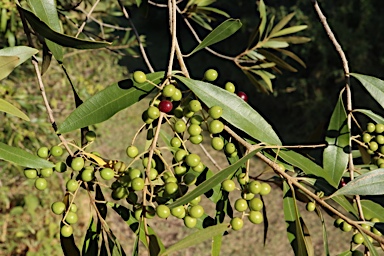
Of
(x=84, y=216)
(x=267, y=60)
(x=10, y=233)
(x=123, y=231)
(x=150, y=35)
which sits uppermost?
(x=267, y=60)

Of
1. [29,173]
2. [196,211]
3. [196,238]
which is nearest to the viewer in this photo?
[196,238]

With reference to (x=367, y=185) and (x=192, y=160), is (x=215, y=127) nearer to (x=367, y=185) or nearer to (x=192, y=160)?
(x=192, y=160)

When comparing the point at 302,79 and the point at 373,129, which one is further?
the point at 302,79

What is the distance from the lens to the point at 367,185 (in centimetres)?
75

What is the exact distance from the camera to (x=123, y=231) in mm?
4531

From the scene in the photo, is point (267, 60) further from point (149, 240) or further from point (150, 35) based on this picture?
point (150, 35)

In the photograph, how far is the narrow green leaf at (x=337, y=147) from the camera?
33.4 inches

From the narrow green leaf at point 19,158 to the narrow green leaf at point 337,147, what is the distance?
470 mm

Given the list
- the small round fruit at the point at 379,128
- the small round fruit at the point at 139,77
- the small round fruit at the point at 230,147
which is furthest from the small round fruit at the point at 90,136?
the small round fruit at the point at 379,128

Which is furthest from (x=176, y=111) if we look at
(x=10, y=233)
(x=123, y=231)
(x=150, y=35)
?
(x=150, y=35)

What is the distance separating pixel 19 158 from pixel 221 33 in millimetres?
408

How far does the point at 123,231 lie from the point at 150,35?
7187 millimetres

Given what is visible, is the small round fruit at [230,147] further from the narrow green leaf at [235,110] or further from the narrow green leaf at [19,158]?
the narrow green leaf at [19,158]

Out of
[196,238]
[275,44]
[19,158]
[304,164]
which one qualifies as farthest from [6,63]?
[275,44]
